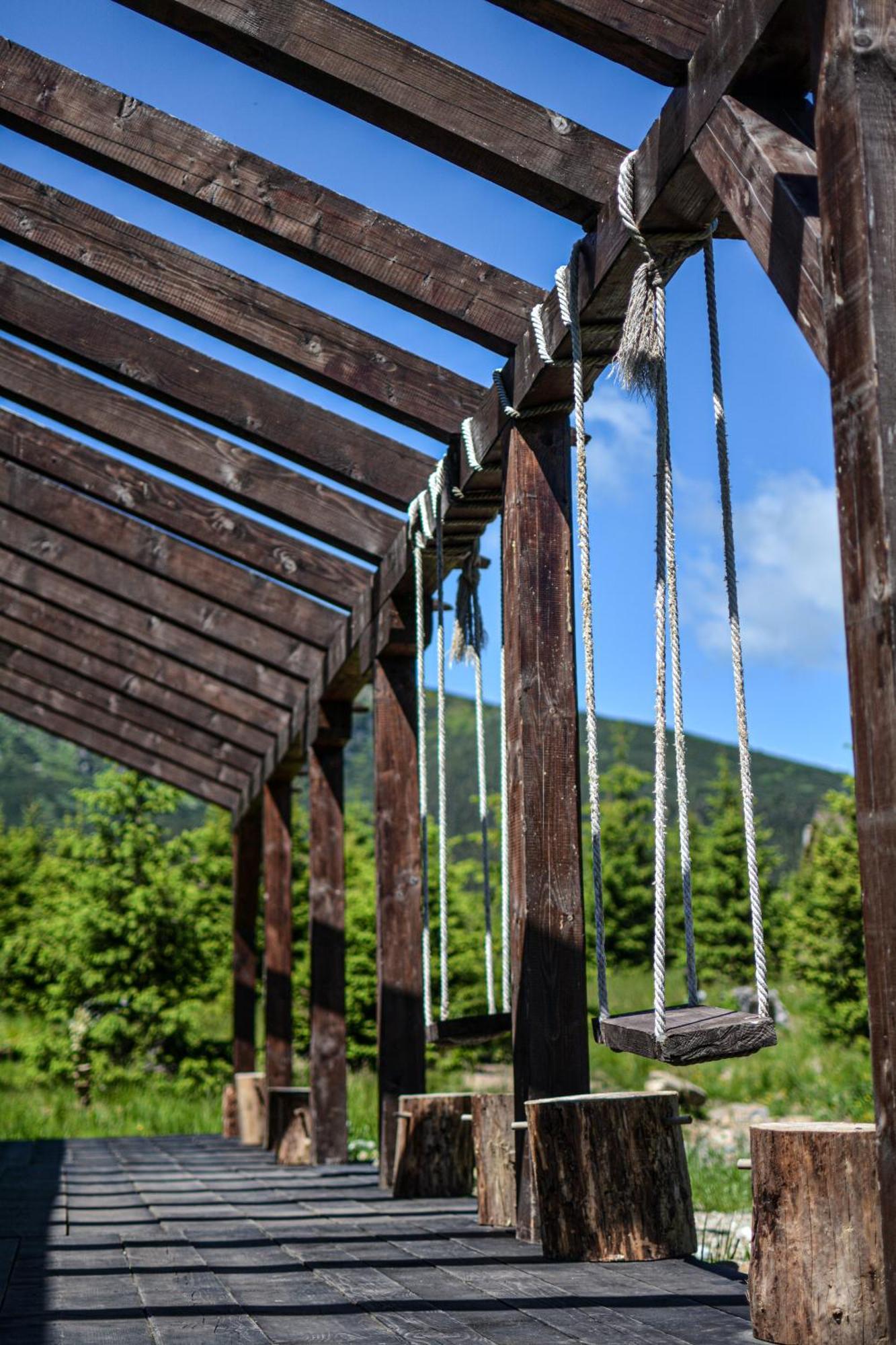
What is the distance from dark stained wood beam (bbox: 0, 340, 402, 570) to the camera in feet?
17.7

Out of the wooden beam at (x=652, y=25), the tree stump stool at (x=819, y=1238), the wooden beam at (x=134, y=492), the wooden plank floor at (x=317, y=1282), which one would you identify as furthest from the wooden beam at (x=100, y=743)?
the tree stump stool at (x=819, y=1238)

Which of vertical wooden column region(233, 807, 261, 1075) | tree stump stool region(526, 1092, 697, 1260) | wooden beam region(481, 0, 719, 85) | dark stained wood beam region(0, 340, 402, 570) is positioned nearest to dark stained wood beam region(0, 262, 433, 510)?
dark stained wood beam region(0, 340, 402, 570)

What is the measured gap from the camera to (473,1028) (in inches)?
151

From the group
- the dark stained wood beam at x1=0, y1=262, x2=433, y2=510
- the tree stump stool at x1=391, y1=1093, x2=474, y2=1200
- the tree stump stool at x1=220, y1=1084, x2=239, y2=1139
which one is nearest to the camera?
the tree stump stool at x1=391, y1=1093, x2=474, y2=1200

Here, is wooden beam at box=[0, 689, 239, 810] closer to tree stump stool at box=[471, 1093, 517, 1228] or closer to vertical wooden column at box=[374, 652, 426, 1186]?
vertical wooden column at box=[374, 652, 426, 1186]

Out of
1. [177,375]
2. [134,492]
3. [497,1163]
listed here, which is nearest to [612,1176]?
[497,1163]

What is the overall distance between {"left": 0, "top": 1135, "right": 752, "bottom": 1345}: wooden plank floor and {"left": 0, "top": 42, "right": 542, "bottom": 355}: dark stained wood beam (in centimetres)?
238

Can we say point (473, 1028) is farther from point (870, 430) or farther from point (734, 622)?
point (870, 430)

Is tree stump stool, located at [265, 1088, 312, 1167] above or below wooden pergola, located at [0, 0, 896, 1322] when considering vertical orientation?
below

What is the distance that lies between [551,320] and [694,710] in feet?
301

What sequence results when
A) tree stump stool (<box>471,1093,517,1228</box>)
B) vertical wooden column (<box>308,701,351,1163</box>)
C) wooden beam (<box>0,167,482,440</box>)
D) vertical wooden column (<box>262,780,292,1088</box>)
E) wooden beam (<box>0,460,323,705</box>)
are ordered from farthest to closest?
vertical wooden column (<box>262,780,292,1088</box>)
vertical wooden column (<box>308,701,351,1163</box>)
wooden beam (<box>0,460,323,705</box>)
wooden beam (<box>0,167,482,440</box>)
tree stump stool (<box>471,1093,517,1228</box>)

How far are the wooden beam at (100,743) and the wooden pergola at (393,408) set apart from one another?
1902 mm

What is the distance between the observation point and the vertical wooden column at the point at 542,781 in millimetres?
3570

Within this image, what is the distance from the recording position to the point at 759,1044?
223cm
